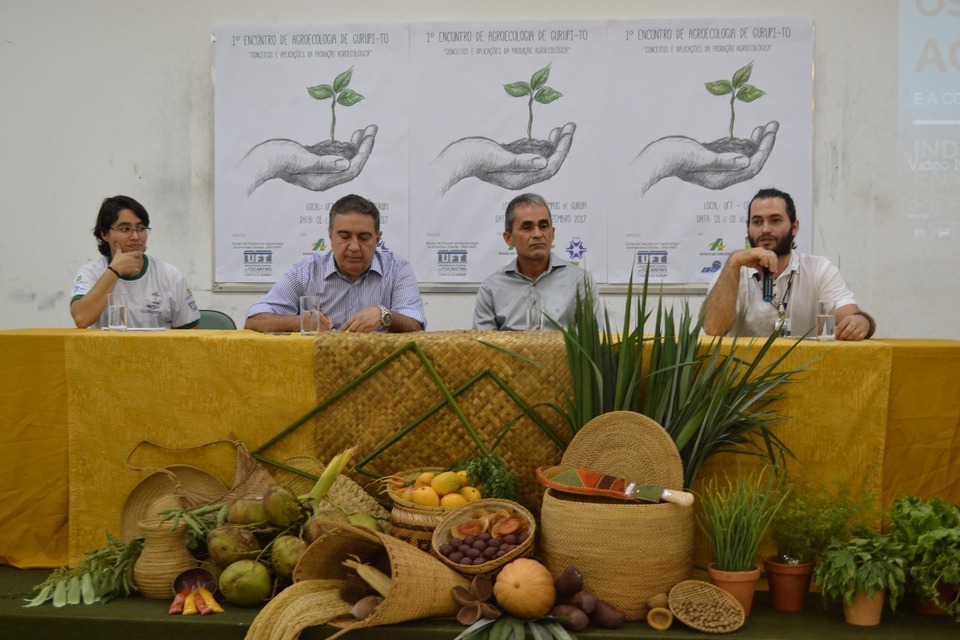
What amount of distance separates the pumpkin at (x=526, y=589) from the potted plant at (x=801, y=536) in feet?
2.01

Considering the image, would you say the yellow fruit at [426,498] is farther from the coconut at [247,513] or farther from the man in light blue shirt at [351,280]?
the man in light blue shirt at [351,280]

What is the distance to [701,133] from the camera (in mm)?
4684

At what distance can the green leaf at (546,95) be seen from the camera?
4.72 m

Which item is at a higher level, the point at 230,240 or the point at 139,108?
the point at 139,108

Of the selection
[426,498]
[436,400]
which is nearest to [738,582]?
[426,498]

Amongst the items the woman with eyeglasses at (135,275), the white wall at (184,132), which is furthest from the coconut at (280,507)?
the white wall at (184,132)

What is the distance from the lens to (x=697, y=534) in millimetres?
2555

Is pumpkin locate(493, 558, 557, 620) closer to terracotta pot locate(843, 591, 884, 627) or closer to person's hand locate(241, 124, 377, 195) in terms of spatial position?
terracotta pot locate(843, 591, 884, 627)

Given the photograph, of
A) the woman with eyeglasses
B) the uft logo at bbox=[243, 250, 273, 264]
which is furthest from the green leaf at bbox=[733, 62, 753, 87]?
the woman with eyeglasses

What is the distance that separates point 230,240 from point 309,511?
2730 millimetres

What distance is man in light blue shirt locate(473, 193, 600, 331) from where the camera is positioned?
4.02 m

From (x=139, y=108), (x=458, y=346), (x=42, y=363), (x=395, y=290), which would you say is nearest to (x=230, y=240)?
(x=139, y=108)

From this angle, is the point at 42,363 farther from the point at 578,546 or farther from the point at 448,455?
the point at 578,546

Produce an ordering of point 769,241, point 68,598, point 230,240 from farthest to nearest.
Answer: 1. point 230,240
2. point 769,241
3. point 68,598
